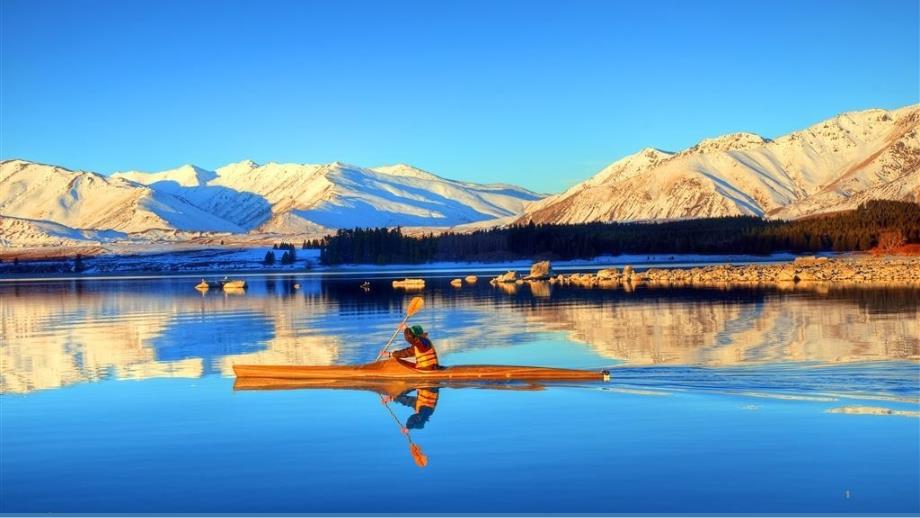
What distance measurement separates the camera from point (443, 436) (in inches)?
861

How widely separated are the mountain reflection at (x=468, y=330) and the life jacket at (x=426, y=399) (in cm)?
658

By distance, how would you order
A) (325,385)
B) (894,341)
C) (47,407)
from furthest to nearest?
1. (894,341)
2. (325,385)
3. (47,407)

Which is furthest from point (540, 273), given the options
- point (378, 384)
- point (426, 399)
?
point (426, 399)

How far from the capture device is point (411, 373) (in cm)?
2894

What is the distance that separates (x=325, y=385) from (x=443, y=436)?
8069 mm

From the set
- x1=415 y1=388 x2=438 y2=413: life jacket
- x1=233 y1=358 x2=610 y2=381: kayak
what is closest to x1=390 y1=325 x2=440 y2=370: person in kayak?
x1=233 y1=358 x2=610 y2=381: kayak

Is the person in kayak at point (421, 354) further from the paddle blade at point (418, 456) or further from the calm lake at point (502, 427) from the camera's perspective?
the paddle blade at point (418, 456)

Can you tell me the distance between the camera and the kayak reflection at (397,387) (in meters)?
26.2

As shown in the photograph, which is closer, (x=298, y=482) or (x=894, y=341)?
(x=298, y=482)

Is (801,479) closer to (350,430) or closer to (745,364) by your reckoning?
(350,430)

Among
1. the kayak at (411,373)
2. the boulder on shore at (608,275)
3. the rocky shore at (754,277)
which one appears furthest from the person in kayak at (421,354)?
the boulder on shore at (608,275)

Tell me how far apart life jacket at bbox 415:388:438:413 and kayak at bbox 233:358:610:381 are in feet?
2.70

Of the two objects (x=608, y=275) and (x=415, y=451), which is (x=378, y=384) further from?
(x=608, y=275)

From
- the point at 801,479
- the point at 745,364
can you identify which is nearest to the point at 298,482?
the point at 801,479
